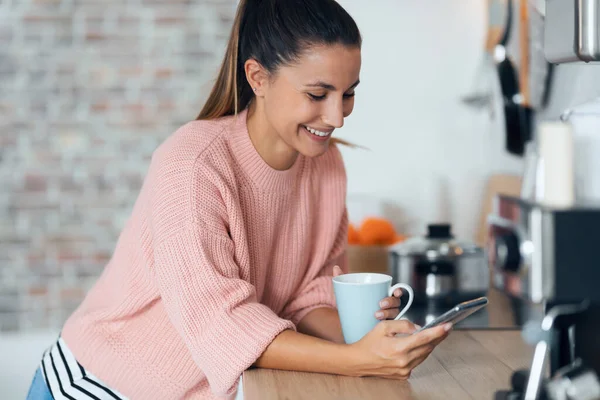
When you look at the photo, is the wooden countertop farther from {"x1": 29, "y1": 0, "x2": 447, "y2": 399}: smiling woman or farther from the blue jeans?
the blue jeans

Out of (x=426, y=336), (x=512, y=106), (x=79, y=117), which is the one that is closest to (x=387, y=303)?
(x=426, y=336)

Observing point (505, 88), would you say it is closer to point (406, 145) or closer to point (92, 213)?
point (406, 145)

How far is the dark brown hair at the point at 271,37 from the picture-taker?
1.18 meters

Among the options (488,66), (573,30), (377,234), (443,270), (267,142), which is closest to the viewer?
(573,30)

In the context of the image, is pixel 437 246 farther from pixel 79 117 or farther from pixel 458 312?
pixel 79 117

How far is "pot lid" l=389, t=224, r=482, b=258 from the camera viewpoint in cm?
161

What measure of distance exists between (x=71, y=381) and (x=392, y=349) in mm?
632

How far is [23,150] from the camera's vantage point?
287 cm

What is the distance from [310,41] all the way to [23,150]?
6.58 ft

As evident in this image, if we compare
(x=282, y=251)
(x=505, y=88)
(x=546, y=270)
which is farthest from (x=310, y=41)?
(x=505, y=88)

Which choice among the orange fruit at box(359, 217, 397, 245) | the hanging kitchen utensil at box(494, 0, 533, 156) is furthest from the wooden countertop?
the hanging kitchen utensil at box(494, 0, 533, 156)

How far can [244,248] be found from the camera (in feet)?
3.82

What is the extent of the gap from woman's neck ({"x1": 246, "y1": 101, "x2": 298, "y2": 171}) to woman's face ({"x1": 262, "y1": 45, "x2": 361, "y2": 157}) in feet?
0.18

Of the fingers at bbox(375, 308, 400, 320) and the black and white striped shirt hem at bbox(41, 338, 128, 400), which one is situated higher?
the fingers at bbox(375, 308, 400, 320)
